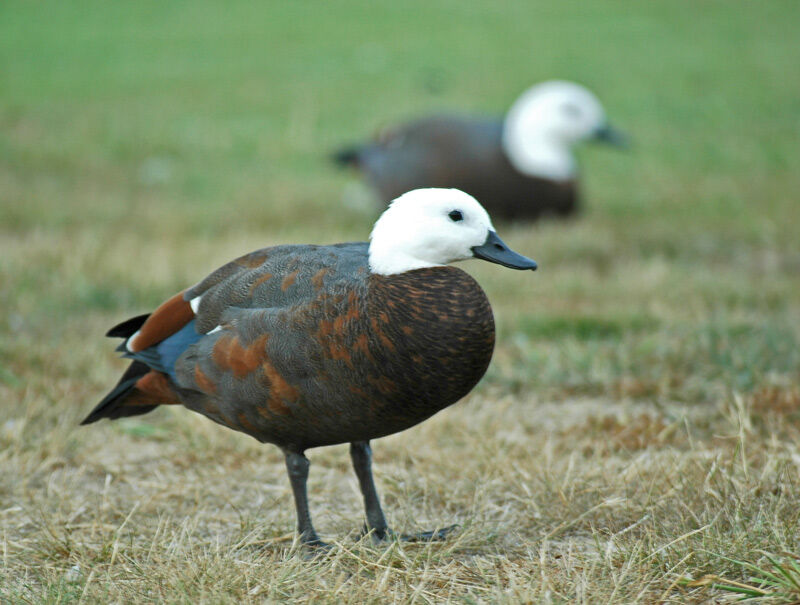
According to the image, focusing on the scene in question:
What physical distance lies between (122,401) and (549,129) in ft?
16.4

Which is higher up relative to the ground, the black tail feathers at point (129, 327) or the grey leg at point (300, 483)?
the black tail feathers at point (129, 327)

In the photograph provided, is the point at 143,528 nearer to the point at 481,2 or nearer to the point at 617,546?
the point at 617,546

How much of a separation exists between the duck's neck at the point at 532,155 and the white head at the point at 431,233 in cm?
474

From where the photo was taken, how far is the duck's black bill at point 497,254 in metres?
2.76

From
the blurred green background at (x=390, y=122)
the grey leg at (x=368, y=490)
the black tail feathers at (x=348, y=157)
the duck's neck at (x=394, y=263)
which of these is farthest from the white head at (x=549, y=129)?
the duck's neck at (x=394, y=263)

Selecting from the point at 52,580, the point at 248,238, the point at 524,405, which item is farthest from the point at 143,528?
the point at 248,238

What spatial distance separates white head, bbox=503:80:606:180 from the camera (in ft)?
24.3

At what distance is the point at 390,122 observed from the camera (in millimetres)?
10523

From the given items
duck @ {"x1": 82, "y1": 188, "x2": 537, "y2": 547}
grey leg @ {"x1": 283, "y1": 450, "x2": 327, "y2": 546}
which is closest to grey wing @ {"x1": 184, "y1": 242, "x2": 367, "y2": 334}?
duck @ {"x1": 82, "y1": 188, "x2": 537, "y2": 547}

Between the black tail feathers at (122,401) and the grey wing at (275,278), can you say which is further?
the black tail feathers at (122,401)

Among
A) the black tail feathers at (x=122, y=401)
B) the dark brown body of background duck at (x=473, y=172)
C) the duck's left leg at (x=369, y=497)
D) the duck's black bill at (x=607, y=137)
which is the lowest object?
the duck's left leg at (x=369, y=497)

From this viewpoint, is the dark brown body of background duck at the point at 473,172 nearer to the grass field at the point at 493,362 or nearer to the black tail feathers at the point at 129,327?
the grass field at the point at 493,362

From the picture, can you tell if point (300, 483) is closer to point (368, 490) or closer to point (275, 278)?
point (368, 490)

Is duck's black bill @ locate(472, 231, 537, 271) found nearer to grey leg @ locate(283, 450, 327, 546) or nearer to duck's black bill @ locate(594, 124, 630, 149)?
grey leg @ locate(283, 450, 327, 546)
